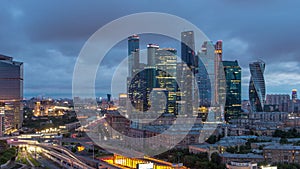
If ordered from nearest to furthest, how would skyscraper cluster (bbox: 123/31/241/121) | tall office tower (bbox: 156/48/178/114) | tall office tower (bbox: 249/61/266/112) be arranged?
skyscraper cluster (bbox: 123/31/241/121) → tall office tower (bbox: 156/48/178/114) → tall office tower (bbox: 249/61/266/112)

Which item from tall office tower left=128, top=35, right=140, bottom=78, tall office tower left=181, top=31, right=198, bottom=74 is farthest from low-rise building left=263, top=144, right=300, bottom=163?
tall office tower left=181, top=31, right=198, bottom=74

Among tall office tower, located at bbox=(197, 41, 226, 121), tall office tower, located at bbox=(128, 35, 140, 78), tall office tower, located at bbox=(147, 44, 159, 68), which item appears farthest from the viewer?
tall office tower, located at bbox=(197, 41, 226, 121)

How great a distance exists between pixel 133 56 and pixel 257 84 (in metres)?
11.4

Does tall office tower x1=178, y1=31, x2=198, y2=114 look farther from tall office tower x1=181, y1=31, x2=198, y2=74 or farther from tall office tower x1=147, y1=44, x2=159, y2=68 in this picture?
tall office tower x1=147, y1=44, x2=159, y2=68

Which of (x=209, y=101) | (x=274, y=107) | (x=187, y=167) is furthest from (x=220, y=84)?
(x=187, y=167)

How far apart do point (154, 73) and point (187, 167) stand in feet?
79.4

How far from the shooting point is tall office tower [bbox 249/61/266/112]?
35281 millimetres

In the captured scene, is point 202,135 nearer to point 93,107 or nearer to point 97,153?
point 97,153

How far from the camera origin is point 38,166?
13.2 m

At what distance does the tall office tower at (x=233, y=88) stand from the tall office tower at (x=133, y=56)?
8439mm

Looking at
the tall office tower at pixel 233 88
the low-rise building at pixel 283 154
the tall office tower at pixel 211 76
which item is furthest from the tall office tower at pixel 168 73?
the low-rise building at pixel 283 154

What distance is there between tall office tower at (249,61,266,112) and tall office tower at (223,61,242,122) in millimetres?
1371

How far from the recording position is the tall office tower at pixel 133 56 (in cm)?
3463

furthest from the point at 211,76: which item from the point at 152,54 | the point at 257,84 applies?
the point at 152,54
